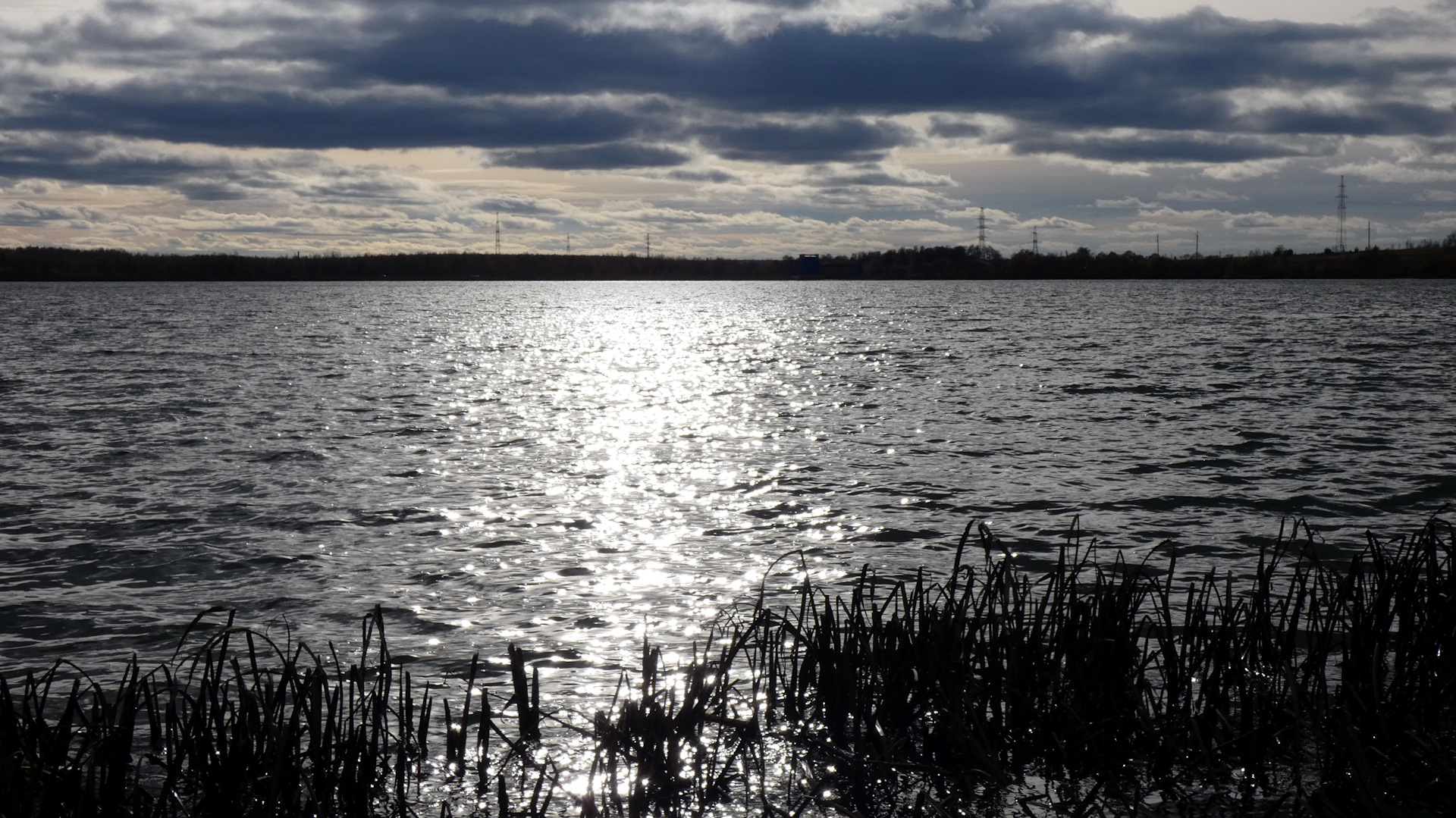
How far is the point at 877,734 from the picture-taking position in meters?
8.93

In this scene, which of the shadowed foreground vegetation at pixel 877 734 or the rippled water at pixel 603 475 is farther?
the rippled water at pixel 603 475

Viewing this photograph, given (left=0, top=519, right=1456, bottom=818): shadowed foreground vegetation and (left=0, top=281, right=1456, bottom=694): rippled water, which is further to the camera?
(left=0, top=281, right=1456, bottom=694): rippled water

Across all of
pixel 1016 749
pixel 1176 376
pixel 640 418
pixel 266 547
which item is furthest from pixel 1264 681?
pixel 1176 376

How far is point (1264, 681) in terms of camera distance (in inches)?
394

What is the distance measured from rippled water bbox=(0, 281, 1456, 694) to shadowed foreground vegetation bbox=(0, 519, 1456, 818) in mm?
3293

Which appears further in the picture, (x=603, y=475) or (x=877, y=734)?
(x=603, y=475)

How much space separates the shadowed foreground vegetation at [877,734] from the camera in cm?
718

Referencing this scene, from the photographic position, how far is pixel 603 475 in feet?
80.5

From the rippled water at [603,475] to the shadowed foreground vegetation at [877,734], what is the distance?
3.29 metres

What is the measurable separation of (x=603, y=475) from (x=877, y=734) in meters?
16.1

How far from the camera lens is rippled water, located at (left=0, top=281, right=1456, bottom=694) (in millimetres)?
14523

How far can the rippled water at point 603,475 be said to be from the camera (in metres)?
14.5

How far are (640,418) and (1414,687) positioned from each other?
91.6 ft

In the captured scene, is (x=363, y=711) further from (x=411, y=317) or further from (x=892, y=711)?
(x=411, y=317)
